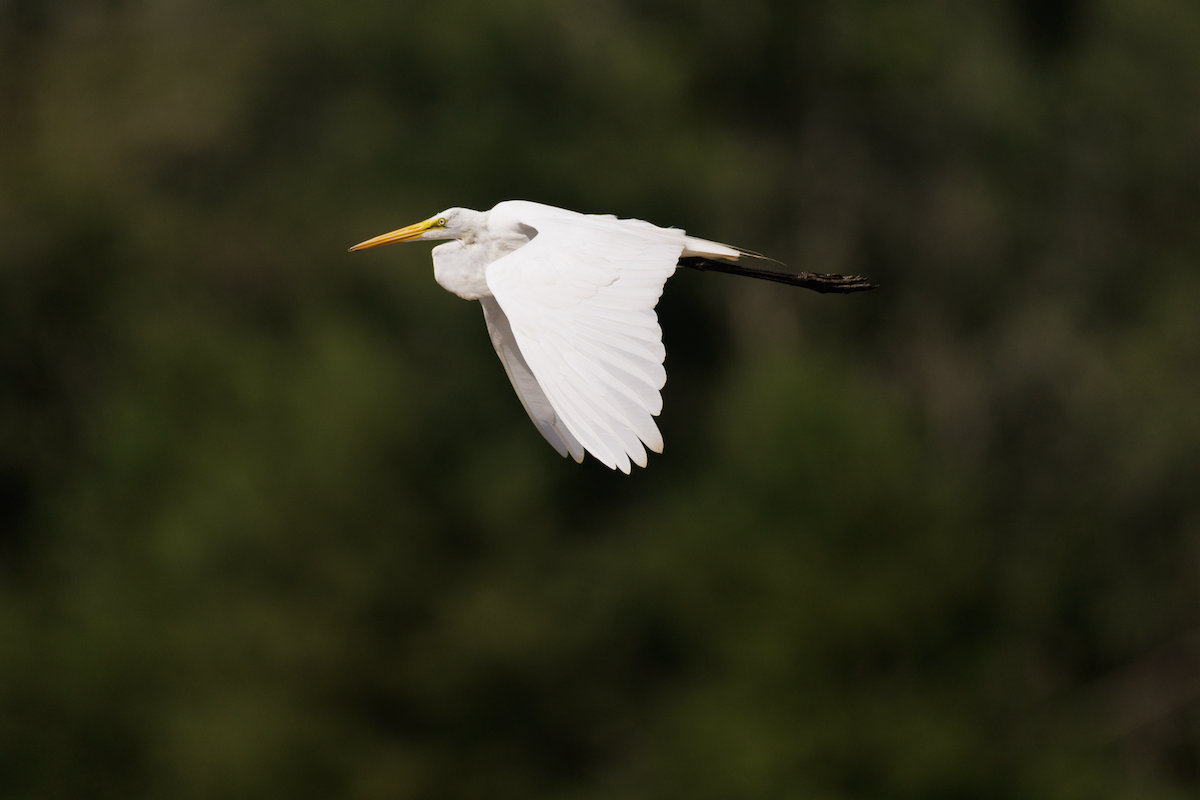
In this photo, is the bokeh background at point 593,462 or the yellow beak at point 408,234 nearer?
the yellow beak at point 408,234

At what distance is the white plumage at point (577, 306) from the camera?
4.16 metres

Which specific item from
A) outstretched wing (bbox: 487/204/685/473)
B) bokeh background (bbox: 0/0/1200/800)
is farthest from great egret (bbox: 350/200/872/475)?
bokeh background (bbox: 0/0/1200/800)

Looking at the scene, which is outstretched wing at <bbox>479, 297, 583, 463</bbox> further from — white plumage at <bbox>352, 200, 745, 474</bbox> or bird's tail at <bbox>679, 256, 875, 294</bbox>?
bird's tail at <bbox>679, 256, 875, 294</bbox>

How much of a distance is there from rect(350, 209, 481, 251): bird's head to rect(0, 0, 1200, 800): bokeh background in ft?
38.8

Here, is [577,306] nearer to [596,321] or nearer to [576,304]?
[576,304]

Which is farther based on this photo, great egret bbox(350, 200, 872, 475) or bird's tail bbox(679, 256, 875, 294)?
bird's tail bbox(679, 256, 875, 294)

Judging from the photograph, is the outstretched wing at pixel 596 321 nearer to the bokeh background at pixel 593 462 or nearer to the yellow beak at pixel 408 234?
the yellow beak at pixel 408 234

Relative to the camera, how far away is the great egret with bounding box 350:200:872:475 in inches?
164

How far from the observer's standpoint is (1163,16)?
2086cm

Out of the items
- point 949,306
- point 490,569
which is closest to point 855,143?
point 949,306

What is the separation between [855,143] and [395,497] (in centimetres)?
1115

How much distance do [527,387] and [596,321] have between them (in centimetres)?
109

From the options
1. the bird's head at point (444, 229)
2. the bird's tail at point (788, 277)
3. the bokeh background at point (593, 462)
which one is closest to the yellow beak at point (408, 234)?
the bird's head at point (444, 229)

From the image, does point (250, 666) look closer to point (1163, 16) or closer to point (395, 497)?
point (395, 497)
